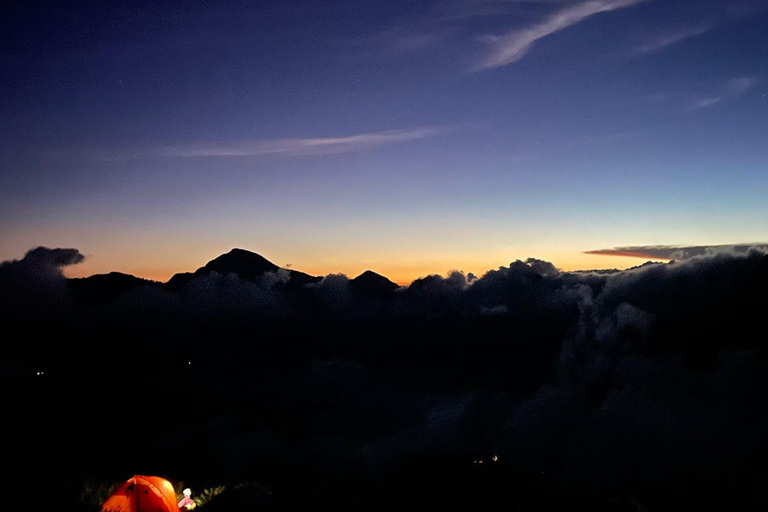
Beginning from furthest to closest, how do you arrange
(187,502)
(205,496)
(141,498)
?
→ (205,496) < (187,502) < (141,498)

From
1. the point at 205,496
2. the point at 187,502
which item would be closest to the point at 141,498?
the point at 187,502

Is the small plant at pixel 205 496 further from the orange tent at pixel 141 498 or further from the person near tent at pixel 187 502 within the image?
the orange tent at pixel 141 498

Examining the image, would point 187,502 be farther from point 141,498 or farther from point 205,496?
point 141,498

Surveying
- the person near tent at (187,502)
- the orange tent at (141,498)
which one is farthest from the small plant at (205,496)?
the orange tent at (141,498)

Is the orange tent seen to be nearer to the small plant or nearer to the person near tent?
the person near tent

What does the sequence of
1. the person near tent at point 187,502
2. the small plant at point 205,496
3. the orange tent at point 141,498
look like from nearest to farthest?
the orange tent at point 141,498 → the person near tent at point 187,502 → the small plant at point 205,496

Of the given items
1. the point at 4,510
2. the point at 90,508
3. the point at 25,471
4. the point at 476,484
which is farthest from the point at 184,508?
the point at 476,484

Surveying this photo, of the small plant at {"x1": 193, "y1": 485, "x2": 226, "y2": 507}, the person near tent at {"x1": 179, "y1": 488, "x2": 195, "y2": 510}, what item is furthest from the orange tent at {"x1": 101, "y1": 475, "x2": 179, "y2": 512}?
the small plant at {"x1": 193, "y1": 485, "x2": 226, "y2": 507}

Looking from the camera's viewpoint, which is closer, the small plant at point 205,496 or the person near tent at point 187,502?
the person near tent at point 187,502

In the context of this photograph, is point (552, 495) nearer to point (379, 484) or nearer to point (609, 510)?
point (609, 510)
